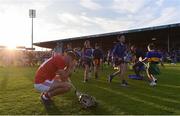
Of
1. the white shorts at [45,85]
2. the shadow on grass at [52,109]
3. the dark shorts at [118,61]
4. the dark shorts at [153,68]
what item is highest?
the dark shorts at [118,61]

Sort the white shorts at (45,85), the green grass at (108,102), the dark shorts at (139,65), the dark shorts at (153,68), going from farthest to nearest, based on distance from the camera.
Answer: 1. the dark shorts at (139,65)
2. the dark shorts at (153,68)
3. the white shorts at (45,85)
4. the green grass at (108,102)

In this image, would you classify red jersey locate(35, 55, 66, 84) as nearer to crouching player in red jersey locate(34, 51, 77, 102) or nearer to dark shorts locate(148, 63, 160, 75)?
crouching player in red jersey locate(34, 51, 77, 102)

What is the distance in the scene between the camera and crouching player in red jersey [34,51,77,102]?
9.25 metres

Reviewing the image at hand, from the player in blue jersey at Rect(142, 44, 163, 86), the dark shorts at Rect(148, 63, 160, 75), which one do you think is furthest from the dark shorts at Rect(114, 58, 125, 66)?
the dark shorts at Rect(148, 63, 160, 75)

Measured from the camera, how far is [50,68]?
9.33 meters

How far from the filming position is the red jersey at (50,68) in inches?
364

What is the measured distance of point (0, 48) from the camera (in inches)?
2008

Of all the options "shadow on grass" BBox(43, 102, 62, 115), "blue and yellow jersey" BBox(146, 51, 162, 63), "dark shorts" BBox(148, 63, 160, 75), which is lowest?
"shadow on grass" BBox(43, 102, 62, 115)

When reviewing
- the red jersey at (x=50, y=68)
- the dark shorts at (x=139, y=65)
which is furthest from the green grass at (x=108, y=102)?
the dark shorts at (x=139, y=65)

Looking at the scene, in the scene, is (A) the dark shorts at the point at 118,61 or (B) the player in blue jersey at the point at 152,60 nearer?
(A) the dark shorts at the point at 118,61

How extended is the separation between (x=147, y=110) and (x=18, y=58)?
118 ft

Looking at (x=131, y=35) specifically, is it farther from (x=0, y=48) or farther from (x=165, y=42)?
(x=0, y=48)

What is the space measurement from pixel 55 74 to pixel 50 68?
26 centimetres

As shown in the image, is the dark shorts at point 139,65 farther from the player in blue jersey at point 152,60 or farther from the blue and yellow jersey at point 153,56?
the blue and yellow jersey at point 153,56
